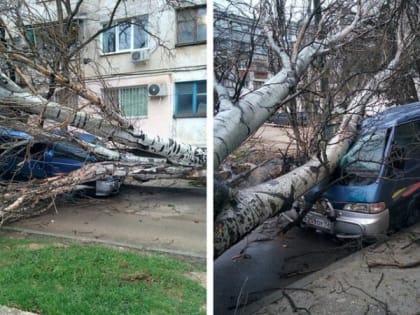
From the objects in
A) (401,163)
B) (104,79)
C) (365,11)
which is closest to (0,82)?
(104,79)

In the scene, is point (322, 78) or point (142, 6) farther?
point (142, 6)

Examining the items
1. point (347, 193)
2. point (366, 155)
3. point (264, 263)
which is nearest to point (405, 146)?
point (366, 155)

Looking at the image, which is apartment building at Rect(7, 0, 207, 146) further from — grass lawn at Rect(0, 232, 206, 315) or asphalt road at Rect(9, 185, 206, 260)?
grass lawn at Rect(0, 232, 206, 315)

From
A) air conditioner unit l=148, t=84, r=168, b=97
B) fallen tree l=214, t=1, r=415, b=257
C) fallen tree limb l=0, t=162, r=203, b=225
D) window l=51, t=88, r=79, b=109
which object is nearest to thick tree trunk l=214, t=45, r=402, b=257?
fallen tree l=214, t=1, r=415, b=257

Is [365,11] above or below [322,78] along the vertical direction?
above

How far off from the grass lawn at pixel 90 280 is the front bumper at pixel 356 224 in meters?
0.51

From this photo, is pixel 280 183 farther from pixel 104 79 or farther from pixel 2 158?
pixel 2 158

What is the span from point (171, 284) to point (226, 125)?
70 centimetres

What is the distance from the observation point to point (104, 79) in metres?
1.65

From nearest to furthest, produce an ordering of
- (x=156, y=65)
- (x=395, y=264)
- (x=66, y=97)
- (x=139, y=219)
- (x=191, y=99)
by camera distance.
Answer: (x=395, y=264) → (x=191, y=99) → (x=156, y=65) → (x=139, y=219) → (x=66, y=97)

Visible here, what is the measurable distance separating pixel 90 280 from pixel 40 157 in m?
0.57

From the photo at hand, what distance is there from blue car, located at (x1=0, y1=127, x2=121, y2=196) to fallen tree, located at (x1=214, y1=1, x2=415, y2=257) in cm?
67

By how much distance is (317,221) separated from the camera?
4.28 ft

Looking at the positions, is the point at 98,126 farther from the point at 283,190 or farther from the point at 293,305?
the point at 293,305
